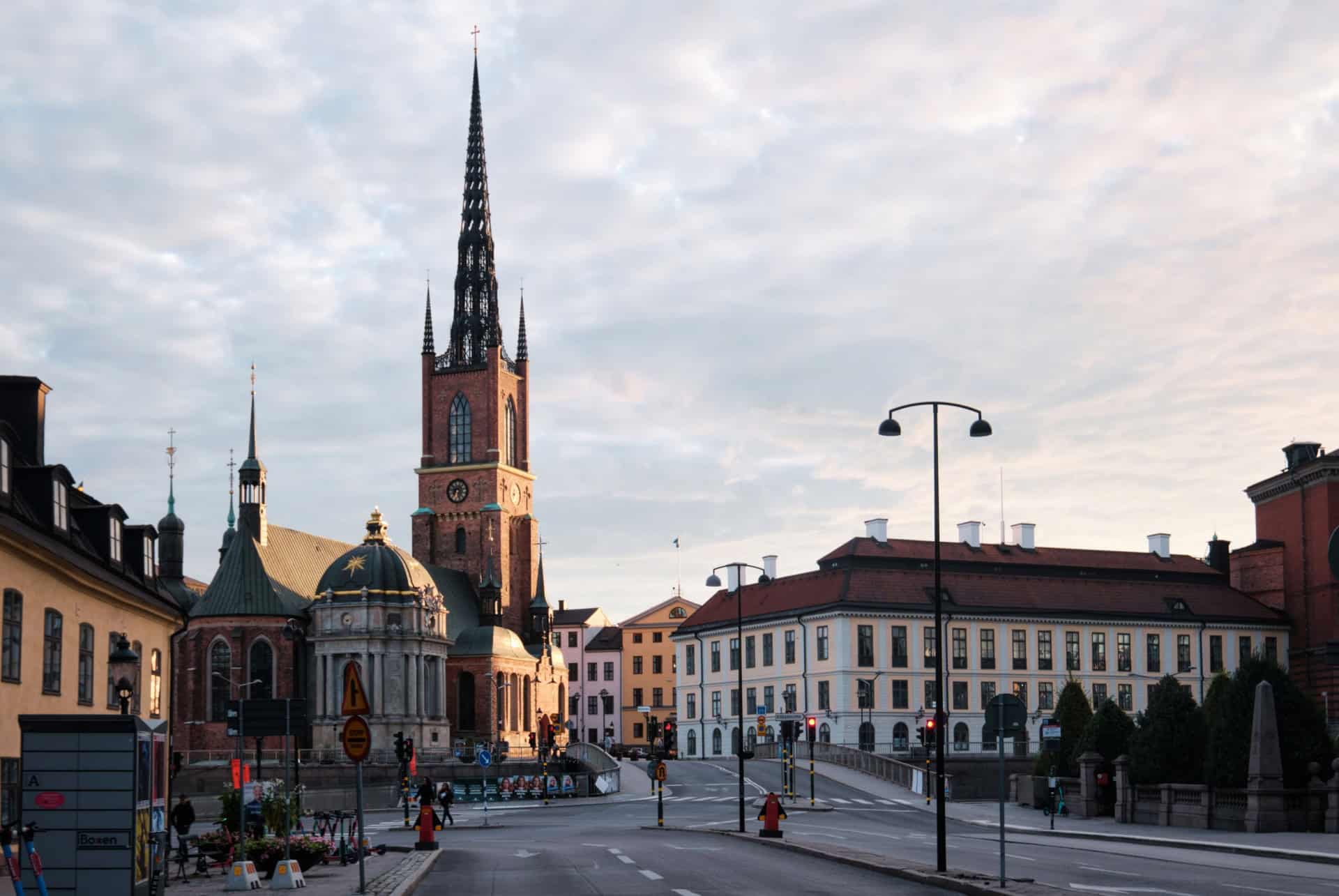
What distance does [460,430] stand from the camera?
13500 cm

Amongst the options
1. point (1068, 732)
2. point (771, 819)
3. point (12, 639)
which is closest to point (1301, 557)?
point (1068, 732)

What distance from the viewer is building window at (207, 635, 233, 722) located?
103438 millimetres

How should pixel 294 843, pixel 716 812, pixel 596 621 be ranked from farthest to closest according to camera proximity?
pixel 596 621
pixel 716 812
pixel 294 843

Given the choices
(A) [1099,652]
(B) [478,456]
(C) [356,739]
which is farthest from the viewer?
(B) [478,456]

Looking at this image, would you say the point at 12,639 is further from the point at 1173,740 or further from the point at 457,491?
the point at 457,491

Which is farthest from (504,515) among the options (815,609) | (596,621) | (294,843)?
(294,843)

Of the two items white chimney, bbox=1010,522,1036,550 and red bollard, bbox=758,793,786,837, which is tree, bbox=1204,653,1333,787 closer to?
red bollard, bbox=758,793,786,837

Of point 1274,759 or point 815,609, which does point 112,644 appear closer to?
point 1274,759

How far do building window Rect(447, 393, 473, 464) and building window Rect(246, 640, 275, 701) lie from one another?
30917 millimetres

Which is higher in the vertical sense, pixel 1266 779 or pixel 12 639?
pixel 12 639

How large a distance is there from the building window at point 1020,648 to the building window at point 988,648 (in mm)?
1778

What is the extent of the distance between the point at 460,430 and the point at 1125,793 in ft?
291

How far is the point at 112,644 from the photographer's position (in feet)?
117

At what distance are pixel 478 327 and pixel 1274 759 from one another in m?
101
